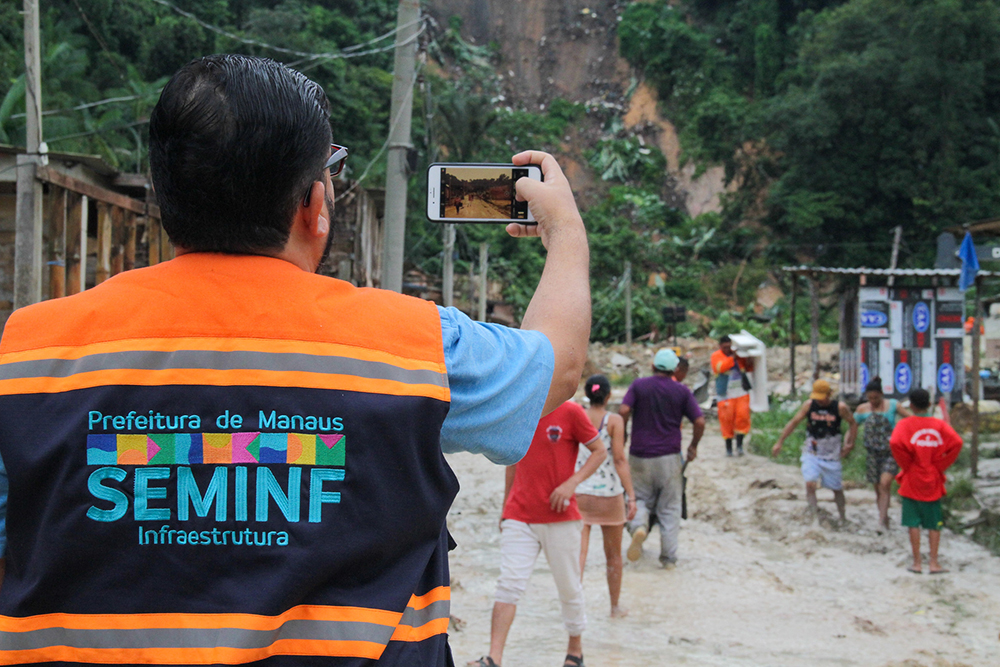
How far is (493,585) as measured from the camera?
7.20 meters

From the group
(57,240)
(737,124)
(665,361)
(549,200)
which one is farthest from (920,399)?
(737,124)

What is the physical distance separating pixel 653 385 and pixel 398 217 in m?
3.24

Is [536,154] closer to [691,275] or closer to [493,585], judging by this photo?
[493,585]

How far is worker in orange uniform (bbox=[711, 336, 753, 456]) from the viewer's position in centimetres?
1314

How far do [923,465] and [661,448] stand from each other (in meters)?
2.33

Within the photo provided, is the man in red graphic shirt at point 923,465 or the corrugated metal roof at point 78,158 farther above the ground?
the corrugated metal roof at point 78,158

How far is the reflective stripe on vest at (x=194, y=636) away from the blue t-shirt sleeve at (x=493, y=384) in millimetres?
284

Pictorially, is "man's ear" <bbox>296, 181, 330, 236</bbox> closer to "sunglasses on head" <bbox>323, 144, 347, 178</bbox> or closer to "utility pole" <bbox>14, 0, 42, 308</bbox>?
"sunglasses on head" <bbox>323, 144, 347, 178</bbox>

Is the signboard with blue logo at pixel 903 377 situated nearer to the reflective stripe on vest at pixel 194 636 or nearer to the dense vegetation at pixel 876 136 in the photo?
the reflective stripe on vest at pixel 194 636

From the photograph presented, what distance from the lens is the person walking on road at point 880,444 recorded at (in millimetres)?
9055

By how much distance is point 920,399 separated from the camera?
762cm

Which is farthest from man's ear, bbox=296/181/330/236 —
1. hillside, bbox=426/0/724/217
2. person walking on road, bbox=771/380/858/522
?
hillside, bbox=426/0/724/217

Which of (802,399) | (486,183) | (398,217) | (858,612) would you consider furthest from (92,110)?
(486,183)

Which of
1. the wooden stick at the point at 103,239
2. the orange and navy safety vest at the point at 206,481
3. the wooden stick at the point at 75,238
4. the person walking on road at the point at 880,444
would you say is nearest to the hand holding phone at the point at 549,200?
the orange and navy safety vest at the point at 206,481
